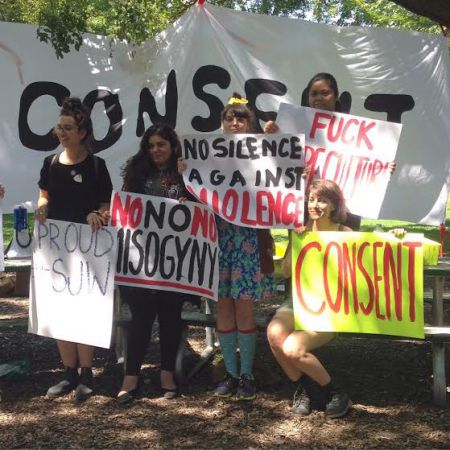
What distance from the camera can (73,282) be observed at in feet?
12.6

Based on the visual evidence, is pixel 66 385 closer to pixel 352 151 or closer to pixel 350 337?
pixel 350 337

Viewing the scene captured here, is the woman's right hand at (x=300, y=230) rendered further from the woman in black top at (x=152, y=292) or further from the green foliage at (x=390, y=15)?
the green foliage at (x=390, y=15)

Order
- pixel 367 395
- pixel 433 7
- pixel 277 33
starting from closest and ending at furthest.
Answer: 1. pixel 433 7
2. pixel 367 395
3. pixel 277 33

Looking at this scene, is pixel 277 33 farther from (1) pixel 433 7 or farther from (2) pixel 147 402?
(2) pixel 147 402

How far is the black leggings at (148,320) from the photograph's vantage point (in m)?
3.89

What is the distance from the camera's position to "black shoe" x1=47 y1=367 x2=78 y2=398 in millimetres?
3947

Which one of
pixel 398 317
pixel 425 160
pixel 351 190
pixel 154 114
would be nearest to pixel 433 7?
pixel 351 190

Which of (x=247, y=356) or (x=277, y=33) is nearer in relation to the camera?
(x=247, y=356)

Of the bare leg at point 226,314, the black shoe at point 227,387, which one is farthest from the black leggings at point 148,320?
the black shoe at point 227,387

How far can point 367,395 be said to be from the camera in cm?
397

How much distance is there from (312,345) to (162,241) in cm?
108

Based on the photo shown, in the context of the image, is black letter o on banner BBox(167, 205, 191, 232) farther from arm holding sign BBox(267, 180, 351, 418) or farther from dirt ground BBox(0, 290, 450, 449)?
dirt ground BBox(0, 290, 450, 449)

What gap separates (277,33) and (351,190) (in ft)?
7.30

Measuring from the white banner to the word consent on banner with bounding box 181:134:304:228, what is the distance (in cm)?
178
